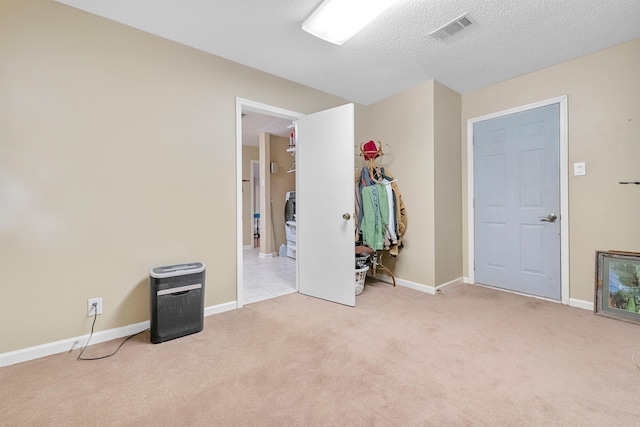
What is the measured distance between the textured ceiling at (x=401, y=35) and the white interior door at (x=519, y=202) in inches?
23.9

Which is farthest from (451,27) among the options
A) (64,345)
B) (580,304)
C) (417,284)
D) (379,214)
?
(64,345)

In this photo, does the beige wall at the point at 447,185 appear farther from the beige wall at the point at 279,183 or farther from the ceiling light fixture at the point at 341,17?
the beige wall at the point at 279,183

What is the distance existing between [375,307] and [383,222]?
0.99 meters

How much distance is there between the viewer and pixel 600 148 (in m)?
2.49

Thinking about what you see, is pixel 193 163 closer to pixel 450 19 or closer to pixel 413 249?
pixel 450 19

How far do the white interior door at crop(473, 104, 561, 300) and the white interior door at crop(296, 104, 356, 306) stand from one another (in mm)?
1807

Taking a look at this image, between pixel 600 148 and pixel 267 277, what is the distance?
3891mm

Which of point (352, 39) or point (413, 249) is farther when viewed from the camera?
point (413, 249)

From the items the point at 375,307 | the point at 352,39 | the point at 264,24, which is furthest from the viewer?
the point at 375,307

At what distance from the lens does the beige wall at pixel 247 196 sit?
6242mm

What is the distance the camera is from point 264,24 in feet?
6.81

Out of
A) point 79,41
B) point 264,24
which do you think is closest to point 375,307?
point 264,24

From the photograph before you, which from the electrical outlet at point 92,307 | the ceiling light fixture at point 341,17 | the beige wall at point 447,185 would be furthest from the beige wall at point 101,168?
the beige wall at point 447,185

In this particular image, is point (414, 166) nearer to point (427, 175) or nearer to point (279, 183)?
point (427, 175)
